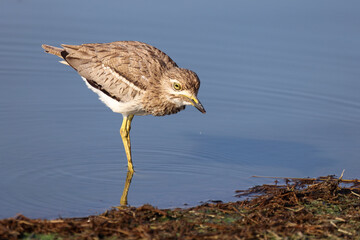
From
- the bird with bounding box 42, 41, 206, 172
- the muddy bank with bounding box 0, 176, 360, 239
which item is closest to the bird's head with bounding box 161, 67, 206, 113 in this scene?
the bird with bounding box 42, 41, 206, 172

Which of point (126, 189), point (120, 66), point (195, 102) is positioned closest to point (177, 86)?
point (195, 102)

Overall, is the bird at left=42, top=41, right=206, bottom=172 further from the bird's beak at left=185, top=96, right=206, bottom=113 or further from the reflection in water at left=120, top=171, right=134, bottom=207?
the reflection in water at left=120, top=171, right=134, bottom=207

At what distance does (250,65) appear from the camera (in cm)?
1139

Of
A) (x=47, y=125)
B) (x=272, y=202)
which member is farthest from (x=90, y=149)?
(x=272, y=202)

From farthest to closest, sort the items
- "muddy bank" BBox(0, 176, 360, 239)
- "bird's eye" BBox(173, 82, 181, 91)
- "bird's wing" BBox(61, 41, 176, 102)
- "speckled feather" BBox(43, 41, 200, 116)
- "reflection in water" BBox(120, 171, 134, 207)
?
1. "bird's wing" BBox(61, 41, 176, 102)
2. "speckled feather" BBox(43, 41, 200, 116)
3. "bird's eye" BBox(173, 82, 181, 91)
4. "reflection in water" BBox(120, 171, 134, 207)
5. "muddy bank" BBox(0, 176, 360, 239)

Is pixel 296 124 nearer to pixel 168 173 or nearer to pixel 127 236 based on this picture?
pixel 168 173

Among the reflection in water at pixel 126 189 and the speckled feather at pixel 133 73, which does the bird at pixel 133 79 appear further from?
the reflection in water at pixel 126 189

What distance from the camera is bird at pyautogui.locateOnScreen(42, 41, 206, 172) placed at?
8328mm

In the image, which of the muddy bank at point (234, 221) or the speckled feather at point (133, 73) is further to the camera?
the speckled feather at point (133, 73)

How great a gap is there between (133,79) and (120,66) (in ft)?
0.91

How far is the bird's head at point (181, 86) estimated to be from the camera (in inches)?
321

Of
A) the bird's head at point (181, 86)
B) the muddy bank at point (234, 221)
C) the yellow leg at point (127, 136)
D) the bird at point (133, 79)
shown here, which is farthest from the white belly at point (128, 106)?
the muddy bank at point (234, 221)

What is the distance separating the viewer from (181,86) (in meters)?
8.25

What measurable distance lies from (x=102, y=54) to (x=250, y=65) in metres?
3.33
